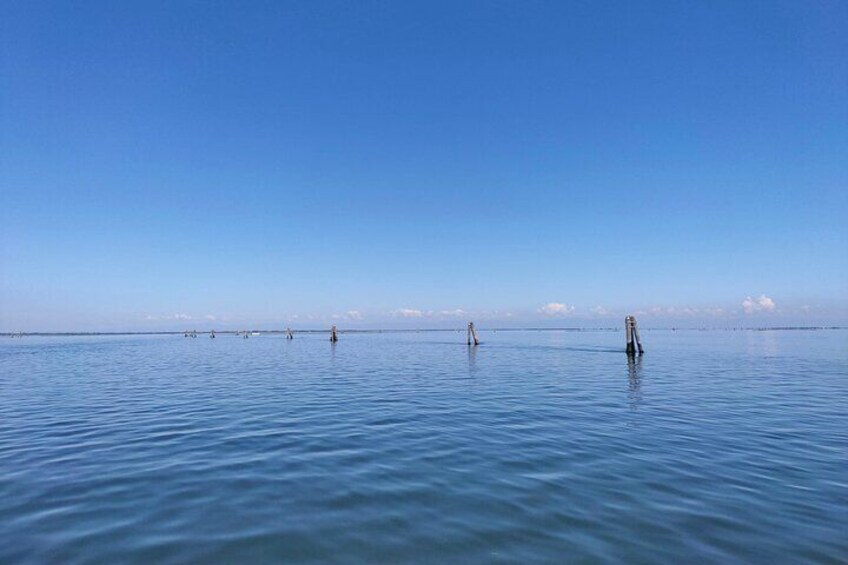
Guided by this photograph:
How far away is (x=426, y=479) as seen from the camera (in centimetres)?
910

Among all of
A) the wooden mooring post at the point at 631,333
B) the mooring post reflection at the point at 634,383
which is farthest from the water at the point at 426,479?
the wooden mooring post at the point at 631,333

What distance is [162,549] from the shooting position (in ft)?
20.3

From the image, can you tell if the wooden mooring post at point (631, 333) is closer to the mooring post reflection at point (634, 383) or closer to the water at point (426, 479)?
the mooring post reflection at point (634, 383)

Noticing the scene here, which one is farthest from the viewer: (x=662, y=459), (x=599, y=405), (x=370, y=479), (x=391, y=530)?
(x=599, y=405)

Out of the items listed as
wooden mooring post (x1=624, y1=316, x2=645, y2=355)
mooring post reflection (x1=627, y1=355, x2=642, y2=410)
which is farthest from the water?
wooden mooring post (x1=624, y1=316, x2=645, y2=355)

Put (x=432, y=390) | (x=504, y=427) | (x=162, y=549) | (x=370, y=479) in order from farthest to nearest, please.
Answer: (x=432, y=390) → (x=504, y=427) → (x=370, y=479) → (x=162, y=549)

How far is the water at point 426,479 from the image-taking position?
633 centimetres

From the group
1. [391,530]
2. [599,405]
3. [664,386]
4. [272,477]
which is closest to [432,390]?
[599,405]

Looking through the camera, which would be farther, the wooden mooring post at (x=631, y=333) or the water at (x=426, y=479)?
the wooden mooring post at (x=631, y=333)

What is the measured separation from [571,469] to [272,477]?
20.4 ft

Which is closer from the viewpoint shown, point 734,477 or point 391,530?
point 391,530

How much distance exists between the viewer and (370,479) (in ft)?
29.9

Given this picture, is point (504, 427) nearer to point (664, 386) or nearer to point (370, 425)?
point (370, 425)

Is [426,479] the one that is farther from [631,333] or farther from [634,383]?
[631,333]
